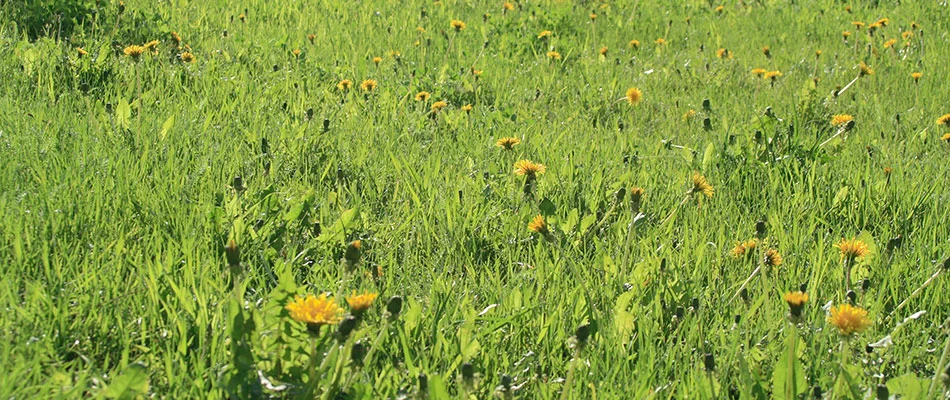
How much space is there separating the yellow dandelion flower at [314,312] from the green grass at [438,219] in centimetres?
6

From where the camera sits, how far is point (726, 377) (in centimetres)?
191

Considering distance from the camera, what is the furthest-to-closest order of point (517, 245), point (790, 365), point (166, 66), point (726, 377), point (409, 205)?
point (166, 66)
point (409, 205)
point (517, 245)
point (726, 377)
point (790, 365)

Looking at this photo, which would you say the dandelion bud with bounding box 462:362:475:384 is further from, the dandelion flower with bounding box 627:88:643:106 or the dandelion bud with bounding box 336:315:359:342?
the dandelion flower with bounding box 627:88:643:106

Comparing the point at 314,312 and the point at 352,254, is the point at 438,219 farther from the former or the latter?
the point at 314,312

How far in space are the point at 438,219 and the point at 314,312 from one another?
1139 mm

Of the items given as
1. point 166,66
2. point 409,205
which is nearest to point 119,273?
point 409,205

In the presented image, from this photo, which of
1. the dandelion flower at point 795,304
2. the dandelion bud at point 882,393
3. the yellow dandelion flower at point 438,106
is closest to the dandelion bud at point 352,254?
the dandelion flower at point 795,304

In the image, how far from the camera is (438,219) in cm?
265

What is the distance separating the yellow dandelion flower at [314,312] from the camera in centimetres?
151

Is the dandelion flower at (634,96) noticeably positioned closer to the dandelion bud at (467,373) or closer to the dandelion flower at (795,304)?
the dandelion flower at (795,304)

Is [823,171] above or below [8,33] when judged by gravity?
below

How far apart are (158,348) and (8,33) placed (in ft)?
8.54

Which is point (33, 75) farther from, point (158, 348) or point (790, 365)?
point (790, 365)

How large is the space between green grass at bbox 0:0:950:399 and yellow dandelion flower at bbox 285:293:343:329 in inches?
2.3
